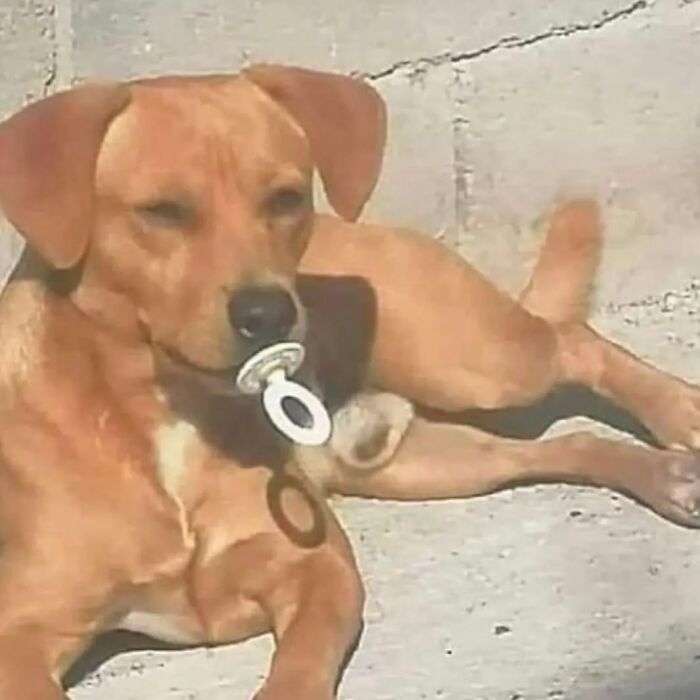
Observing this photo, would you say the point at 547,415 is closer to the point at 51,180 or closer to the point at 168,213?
the point at 168,213

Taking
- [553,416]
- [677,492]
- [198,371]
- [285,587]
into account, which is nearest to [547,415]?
[553,416]

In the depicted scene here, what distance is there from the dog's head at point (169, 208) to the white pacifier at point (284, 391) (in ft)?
0.07

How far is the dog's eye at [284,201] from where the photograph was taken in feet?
8.55

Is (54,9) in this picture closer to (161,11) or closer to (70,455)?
(161,11)

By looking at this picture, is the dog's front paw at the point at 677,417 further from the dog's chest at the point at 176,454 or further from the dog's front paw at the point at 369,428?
the dog's chest at the point at 176,454

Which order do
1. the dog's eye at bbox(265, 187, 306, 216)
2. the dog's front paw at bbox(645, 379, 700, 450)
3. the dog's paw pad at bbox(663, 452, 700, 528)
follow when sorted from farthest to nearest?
1. the dog's front paw at bbox(645, 379, 700, 450)
2. the dog's paw pad at bbox(663, 452, 700, 528)
3. the dog's eye at bbox(265, 187, 306, 216)

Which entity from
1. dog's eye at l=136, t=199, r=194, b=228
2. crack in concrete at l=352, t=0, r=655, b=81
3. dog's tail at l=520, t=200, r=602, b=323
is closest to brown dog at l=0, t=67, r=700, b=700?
dog's eye at l=136, t=199, r=194, b=228

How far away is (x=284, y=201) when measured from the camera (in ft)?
8.61

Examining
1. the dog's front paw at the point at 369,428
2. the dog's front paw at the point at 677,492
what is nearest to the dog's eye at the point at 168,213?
the dog's front paw at the point at 369,428

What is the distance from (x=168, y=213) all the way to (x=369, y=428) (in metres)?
0.67

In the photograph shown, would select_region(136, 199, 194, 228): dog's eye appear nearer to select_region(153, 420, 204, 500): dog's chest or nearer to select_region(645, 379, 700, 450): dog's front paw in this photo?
select_region(153, 420, 204, 500): dog's chest

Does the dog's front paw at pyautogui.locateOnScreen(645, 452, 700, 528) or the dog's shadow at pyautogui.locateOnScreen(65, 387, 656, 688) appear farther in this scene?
the dog's shadow at pyautogui.locateOnScreen(65, 387, 656, 688)

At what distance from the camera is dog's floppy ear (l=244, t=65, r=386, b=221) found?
2.72 metres

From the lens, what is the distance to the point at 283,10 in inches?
141
